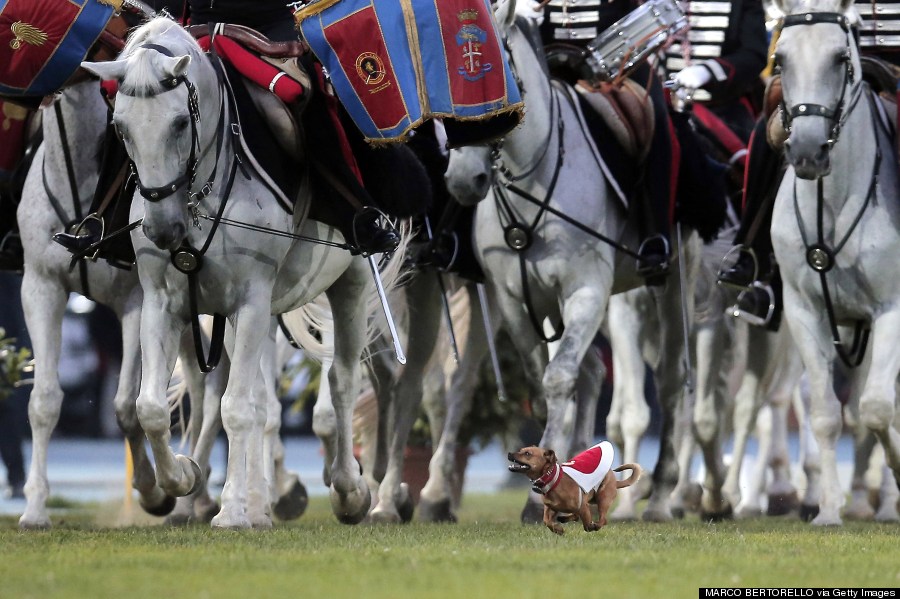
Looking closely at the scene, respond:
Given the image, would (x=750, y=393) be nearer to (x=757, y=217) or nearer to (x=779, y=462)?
(x=779, y=462)

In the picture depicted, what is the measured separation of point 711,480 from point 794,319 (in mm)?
2233

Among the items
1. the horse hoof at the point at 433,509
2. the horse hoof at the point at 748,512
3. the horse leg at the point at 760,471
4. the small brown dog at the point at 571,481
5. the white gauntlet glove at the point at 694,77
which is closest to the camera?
the small brown dog at the point at 571,481

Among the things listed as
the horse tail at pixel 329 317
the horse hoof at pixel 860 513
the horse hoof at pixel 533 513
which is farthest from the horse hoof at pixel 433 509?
the horse hoof at pixel 860 513

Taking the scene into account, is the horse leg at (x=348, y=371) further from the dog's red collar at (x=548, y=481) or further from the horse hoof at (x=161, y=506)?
the dog's red collar at (x=548, y=481)

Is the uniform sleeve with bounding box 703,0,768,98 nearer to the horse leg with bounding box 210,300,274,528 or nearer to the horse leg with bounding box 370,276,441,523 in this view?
the horse leg with bounding box 370,276,441,523

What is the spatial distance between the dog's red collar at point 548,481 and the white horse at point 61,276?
2.34 m

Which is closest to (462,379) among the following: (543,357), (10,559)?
(543,357)

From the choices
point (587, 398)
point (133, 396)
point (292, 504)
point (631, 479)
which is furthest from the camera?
point (292, 504)

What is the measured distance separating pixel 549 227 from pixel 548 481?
2.33 meters

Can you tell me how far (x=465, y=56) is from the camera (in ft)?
26.8

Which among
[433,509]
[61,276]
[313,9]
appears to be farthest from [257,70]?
[433,509]

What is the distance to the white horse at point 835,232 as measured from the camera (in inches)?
313

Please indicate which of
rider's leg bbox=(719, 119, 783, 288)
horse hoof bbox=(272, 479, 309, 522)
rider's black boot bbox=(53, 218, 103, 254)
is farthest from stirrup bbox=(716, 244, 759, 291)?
rider's black boot bbox=(53, 218, 103, 254)

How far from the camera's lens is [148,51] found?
7.09 meters
